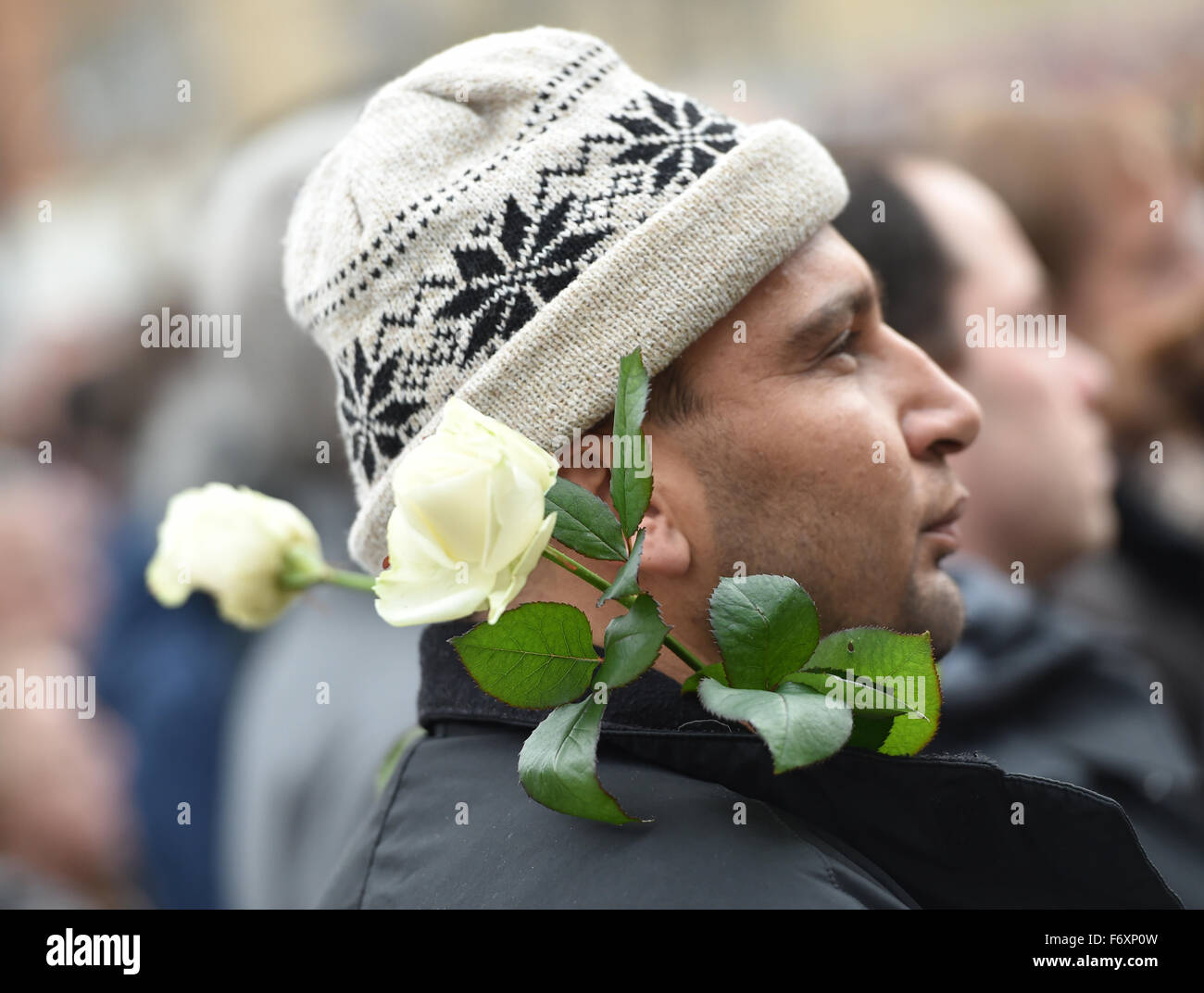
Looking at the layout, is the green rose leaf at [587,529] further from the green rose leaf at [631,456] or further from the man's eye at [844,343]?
the man's eye at [844,343]

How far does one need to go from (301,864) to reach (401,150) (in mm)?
1186

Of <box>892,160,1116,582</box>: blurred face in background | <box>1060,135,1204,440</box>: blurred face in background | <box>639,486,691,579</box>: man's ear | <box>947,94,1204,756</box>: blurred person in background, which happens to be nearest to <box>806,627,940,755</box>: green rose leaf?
<box>639,486,691,579</box>: man's ear

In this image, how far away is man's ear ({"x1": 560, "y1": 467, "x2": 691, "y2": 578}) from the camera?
118 centimetres

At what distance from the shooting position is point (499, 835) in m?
1.10

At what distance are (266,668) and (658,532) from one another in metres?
1.28

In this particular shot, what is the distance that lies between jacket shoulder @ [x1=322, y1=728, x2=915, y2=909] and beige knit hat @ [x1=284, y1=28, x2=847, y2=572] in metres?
0.31

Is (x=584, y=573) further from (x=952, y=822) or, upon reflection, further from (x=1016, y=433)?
(x=1016, y=433)

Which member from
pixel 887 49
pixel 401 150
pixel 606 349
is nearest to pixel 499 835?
pixel 606 349

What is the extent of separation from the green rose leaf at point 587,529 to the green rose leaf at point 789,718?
0.44ft

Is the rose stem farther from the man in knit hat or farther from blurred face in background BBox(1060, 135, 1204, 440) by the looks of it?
blurred face in background BBox(1060, 135, 1204, 440)

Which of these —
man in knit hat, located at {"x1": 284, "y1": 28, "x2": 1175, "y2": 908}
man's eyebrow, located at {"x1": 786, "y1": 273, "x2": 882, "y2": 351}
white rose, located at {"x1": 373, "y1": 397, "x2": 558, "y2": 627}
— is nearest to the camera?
white rose, located at {"x1": 373, "y1": 397, "x2": 558, "y2": 627}

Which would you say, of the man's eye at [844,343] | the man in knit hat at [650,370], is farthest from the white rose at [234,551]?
the man's eye at [844,343]

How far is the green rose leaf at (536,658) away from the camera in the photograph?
929 millimetres

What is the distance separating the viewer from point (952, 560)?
205 centimetres
